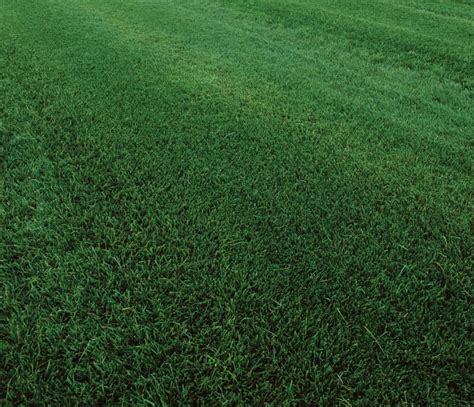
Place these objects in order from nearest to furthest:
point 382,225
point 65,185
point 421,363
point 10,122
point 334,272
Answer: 1. point 421,363
2. point 334,272
3. point 382,225
4. point 65,185
5. point 10,122

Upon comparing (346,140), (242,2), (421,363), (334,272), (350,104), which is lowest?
(421,363)

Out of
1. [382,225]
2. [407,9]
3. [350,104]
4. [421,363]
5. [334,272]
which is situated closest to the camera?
[421,363]

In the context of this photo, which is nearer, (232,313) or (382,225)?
(232,313)

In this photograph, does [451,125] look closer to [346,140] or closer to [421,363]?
[346,140]

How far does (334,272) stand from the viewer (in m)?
1.78

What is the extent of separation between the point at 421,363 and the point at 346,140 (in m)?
2.12

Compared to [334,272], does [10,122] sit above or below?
above

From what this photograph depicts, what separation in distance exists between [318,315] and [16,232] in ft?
5.66

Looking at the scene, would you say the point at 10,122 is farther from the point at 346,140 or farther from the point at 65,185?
the point at 346,140

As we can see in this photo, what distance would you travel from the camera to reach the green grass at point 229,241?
1.35 meters

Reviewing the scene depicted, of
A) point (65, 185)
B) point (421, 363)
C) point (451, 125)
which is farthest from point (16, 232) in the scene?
point (451, 125)

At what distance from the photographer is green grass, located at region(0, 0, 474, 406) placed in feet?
4.43

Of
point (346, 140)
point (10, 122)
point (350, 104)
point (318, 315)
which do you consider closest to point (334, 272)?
point (318, 315)

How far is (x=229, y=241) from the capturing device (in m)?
1.93
